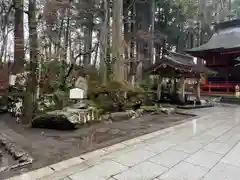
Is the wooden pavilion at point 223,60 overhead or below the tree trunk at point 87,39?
below

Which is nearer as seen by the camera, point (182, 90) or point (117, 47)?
point (117, 47)

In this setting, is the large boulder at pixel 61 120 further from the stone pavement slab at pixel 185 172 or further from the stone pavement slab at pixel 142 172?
the stone pavement slab at pixel 185 172

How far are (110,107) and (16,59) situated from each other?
489 cm

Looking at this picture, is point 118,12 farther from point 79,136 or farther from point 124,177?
point 124,177

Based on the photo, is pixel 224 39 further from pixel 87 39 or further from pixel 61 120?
pixel 61 120

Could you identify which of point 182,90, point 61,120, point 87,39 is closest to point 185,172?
point 61,120

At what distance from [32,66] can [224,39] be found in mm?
13243

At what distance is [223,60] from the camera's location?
1414 centimetres

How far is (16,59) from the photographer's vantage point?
353 inches

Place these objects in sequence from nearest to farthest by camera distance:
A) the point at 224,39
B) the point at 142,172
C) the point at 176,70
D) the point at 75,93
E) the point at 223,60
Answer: the point at 142,172, the point at 75,93, the point at 176,70, the point at 223,60, the point at 224,39

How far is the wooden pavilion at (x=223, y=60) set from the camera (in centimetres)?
1302

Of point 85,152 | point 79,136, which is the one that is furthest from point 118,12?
point 85,152

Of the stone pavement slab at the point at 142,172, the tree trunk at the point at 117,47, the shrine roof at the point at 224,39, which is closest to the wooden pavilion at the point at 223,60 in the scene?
the shrine roof at the point at 224,39

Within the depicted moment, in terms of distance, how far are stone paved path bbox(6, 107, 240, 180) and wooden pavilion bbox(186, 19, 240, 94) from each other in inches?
389
